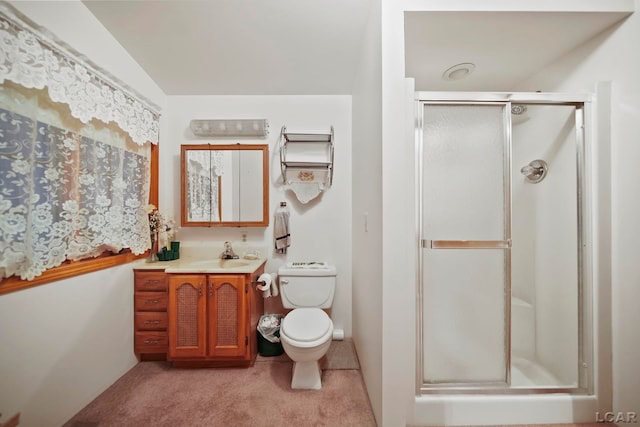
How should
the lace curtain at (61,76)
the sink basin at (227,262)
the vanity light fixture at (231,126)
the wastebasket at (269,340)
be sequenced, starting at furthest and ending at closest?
the vanity light fixture at (231,126) → the sink basin at (227,262) → the wastebasket at (269,340) → the lace curtain at (61,76)

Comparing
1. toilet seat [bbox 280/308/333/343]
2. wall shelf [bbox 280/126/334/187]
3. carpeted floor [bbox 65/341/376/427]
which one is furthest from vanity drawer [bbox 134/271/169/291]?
wall shelf [bbox 280/126/334/187]

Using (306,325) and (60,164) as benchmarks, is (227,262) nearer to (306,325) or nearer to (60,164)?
(306,325)

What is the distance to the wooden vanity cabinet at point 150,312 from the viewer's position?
1.67m

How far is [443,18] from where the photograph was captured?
1150 millimetres

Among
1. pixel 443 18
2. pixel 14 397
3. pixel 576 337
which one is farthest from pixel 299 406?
pixel 443 18

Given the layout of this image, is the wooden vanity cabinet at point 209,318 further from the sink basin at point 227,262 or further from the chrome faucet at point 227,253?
the chrome faucet at point 227,253

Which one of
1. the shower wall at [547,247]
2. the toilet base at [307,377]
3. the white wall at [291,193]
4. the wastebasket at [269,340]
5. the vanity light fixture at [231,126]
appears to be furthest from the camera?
the white wall at [291,193]

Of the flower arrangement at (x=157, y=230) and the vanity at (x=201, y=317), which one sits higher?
the flower arrangement at (x=157, y=230)

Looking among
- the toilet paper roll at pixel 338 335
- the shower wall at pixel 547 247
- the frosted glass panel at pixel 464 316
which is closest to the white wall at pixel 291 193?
the toilet paper roll at pixel 338 335

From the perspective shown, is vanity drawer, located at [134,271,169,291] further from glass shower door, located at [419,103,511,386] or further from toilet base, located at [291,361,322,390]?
glass shower door, located at [419,103,511,386]

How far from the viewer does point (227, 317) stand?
1.62 meters

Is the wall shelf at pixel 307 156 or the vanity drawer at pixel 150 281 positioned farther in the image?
the wall shelf at pixel 307 156

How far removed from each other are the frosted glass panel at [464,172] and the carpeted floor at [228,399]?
1.20m

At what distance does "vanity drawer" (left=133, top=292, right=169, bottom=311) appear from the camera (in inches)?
A: 66.0
